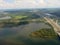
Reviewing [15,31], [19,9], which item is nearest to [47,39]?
[15,31]

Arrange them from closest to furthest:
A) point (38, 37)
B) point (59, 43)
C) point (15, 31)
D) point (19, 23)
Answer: point (59, 43), point (38, 37), point (15, 31), point (19, 23)

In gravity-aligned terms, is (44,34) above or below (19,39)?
above

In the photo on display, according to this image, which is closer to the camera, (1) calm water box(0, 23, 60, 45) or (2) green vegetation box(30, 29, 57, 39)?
(1) calm water box(0, 23, 60, 45)

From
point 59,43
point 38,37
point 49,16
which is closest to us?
point 59,43

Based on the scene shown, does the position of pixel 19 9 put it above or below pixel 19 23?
Result: above

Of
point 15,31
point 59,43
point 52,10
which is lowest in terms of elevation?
point 59,43

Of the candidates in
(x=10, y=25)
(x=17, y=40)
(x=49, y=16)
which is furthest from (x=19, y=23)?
(x=17, y=40)

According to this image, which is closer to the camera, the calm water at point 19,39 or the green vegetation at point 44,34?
the calm water at point 19,39

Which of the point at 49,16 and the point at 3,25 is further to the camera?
the point at 49,16

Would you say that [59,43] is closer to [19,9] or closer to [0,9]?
[19,9]

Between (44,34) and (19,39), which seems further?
(44,34)
